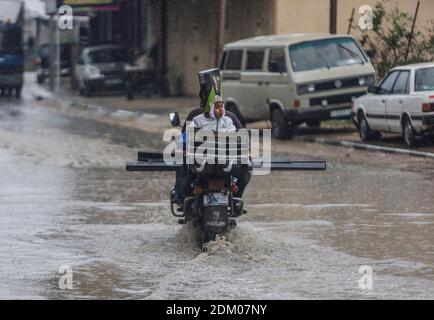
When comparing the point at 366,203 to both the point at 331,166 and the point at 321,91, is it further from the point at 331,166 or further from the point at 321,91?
the point at 321,91

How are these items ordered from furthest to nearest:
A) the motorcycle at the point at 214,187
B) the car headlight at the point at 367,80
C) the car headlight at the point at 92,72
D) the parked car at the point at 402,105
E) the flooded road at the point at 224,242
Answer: the car headlight at the point at 92,72 → the car headlight at the point at 367,80 → the parked car at the point at 402,105 → the motorcycle at the point at 214,187 → the flooded road at the point at 224,242

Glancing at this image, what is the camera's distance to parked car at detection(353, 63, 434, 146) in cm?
2095

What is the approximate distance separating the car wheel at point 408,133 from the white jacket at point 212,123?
10.2 metres

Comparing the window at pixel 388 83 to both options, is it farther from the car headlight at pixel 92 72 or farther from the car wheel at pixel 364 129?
the car headlight at pixel 92 72

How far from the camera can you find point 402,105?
21578mm

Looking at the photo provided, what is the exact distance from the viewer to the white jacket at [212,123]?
38.0ft

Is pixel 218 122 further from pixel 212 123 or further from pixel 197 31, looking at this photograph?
pixel 197 31

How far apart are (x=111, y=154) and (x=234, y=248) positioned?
11.4 meters

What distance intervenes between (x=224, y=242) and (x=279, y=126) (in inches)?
554

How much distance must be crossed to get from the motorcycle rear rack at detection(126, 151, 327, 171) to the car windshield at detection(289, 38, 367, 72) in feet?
42.1

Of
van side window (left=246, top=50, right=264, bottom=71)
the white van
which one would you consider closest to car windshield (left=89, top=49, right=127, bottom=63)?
van side window (left=246, top=50, right=264, bottom=71)

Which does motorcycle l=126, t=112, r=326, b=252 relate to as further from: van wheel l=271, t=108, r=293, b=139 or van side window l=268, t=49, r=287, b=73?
van side window l=268, t=49, r=287, b=73

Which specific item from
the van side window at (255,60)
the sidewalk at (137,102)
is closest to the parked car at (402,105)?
the van side window at (255,60)

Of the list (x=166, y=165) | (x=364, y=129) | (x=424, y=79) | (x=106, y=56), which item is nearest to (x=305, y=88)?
(x=364, y=129)
